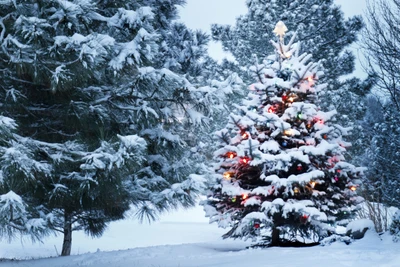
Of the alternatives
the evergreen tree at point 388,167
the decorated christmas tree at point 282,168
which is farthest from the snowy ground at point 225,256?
the evergreen tree at point 388,167

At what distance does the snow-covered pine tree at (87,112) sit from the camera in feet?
16.4

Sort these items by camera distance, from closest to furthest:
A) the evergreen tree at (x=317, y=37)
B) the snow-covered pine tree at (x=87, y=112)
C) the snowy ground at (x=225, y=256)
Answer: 1. the snowy ground at (x=225, y=256)
2. the snow-covered pine tree at (x=87, y=112)
3. the evergreen tree at (x=317, y=37)

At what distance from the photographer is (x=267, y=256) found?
226 inches

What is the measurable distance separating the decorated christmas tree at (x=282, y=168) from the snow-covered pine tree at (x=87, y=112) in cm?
87

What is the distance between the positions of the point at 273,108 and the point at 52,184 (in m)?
4.59

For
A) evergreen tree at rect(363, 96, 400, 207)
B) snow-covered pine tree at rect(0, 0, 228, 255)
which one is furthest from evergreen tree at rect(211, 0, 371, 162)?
snow-covered pine tree at rect(0, 0, 228, 255)

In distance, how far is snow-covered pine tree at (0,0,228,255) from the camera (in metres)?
5.01

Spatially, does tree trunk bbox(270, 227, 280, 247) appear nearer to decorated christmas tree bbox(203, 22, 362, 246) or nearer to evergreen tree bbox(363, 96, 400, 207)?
decorated christmas tree bbox(203, 22, 362, 246)

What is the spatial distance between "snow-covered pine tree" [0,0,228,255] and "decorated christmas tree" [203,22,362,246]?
869mm

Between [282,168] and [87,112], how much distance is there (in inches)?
142

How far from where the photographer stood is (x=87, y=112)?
6.38 metres

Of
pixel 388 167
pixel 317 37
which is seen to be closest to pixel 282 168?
pixel 388 167

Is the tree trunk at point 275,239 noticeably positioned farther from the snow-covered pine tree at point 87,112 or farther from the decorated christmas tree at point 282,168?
the snow-covered pine tree at point 87,112

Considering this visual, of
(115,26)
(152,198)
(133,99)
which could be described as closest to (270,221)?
(152,198)
